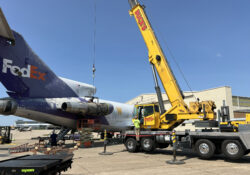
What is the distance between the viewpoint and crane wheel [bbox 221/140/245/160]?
9.80 m

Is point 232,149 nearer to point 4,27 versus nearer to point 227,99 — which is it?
point 4,27

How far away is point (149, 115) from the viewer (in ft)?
47.2

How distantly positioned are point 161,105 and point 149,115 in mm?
1455

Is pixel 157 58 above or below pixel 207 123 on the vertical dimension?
above

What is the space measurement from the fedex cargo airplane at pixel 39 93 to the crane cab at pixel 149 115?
4.90 m

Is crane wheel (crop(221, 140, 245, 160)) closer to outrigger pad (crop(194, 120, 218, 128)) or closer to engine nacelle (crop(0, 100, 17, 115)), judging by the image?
outrigger pad (crop(194, 120, 218, 128))

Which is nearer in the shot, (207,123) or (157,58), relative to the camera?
(207,123)

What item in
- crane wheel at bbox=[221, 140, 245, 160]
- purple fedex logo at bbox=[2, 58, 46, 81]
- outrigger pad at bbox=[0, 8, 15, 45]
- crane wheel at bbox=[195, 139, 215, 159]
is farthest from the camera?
purple fedex logo at bbox=[2, 58, 46, 81]

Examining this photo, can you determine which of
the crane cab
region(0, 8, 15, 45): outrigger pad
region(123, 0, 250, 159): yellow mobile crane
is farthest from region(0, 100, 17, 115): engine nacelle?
the crane cab

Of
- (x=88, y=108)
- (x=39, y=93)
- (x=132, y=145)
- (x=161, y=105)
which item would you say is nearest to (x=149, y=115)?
(x=161, y=105)

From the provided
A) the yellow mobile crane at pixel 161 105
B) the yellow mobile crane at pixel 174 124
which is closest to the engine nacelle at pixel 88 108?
the yellow mobile crane at pixel 174 124

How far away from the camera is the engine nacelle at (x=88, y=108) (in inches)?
640

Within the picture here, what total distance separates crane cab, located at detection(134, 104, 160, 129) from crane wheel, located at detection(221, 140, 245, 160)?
4.81 metres

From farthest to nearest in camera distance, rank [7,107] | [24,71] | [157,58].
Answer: [24,71] → [157,58] → [7,107]
